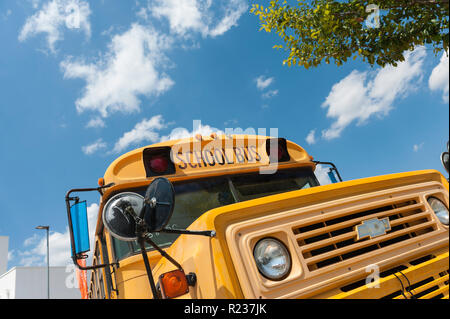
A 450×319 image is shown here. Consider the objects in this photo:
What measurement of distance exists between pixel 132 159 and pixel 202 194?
78 centimetres

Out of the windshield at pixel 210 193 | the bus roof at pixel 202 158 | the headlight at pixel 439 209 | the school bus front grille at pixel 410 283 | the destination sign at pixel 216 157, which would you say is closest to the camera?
the school bus front grille at pixel 410 283

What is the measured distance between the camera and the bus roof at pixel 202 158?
3.27 metres

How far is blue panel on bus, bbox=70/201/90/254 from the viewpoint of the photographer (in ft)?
9.00

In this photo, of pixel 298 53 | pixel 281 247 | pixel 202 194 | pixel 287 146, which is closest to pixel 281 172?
pixel 287 146

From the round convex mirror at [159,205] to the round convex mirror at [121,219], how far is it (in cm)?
9

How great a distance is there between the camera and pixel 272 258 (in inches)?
74.8

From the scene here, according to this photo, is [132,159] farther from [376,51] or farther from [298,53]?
[376,51]

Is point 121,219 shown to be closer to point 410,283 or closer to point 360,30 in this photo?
point 410,283

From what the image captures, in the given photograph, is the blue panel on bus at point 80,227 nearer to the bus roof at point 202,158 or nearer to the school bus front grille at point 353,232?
the bus roof at point 202,158

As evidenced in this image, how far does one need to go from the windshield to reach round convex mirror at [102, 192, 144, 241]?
950 mm

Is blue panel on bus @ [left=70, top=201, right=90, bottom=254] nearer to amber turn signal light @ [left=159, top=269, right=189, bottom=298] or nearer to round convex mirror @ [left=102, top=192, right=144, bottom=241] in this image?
round convex mirror @ [left=102, top=192, right=144, bottom=241]

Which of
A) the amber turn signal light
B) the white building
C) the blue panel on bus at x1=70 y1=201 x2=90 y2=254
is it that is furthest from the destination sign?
the white building

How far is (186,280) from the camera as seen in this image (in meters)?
1.96

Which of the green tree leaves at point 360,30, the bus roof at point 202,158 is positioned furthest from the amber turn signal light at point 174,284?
the green tree leaves at point 360,30
